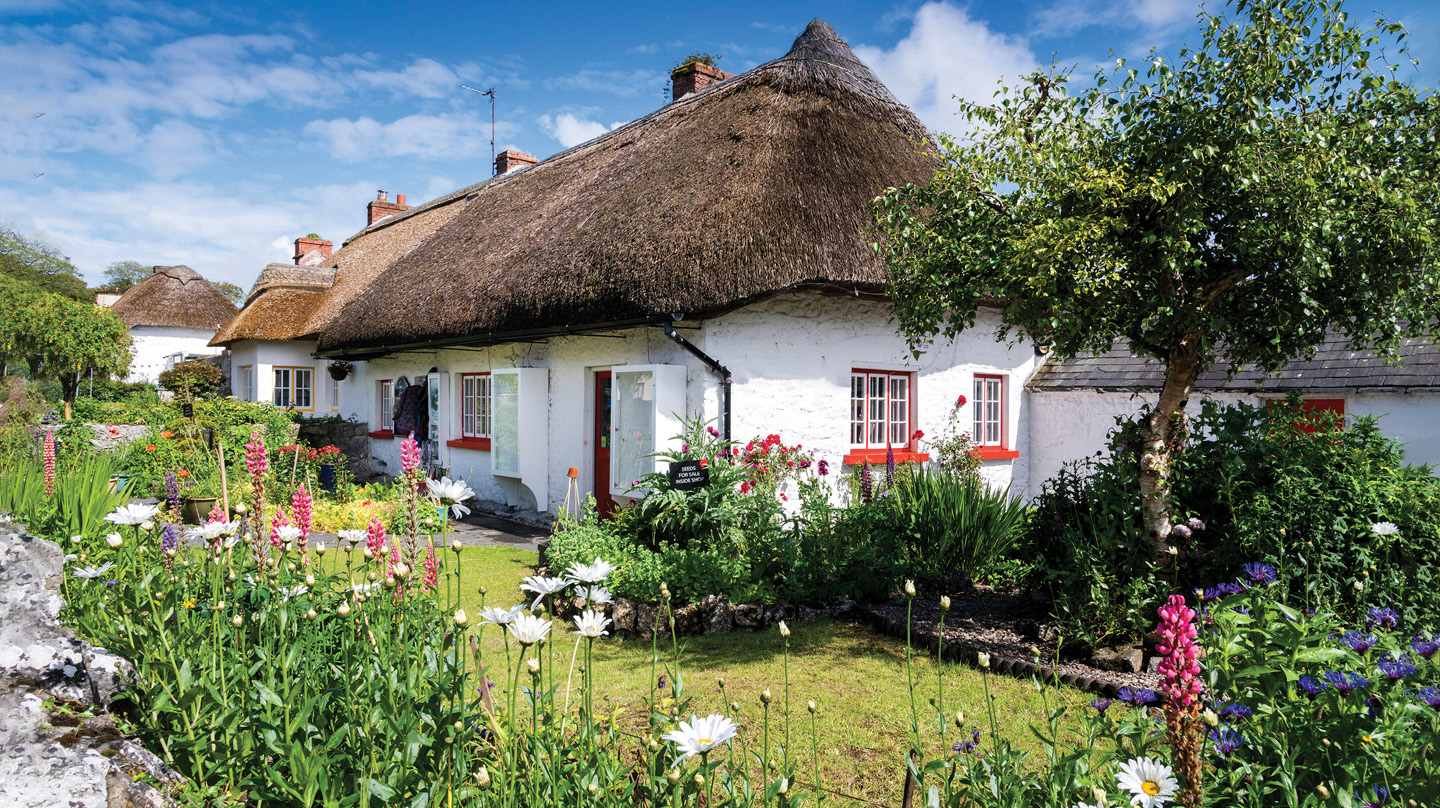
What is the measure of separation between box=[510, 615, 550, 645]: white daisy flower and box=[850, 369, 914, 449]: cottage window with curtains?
6.75m

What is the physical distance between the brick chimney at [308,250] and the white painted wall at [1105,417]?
60.8 ft

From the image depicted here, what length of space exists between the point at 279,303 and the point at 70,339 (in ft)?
16.0

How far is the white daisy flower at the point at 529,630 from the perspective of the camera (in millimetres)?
1634

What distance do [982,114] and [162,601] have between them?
15.4 ft

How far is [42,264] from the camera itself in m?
35.7

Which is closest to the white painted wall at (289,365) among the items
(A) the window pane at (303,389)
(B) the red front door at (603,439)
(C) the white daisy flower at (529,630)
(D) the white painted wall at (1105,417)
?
(A) the window pane at (303,389)

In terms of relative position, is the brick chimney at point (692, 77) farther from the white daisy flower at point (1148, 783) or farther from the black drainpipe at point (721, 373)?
the white daisy flower at point (1148, 783)

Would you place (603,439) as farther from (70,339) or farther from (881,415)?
(70,339)

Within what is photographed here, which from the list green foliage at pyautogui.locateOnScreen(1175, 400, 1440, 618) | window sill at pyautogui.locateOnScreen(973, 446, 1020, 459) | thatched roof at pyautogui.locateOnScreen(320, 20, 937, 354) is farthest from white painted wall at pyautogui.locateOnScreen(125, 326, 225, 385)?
green foliage at pyautogui.locateOnScreen(1175, 400, 1440, 618)

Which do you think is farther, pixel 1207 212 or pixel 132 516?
pixel 1207 212

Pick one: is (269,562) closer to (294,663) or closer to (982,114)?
(294,663)

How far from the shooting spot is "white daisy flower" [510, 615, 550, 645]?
1634 mm

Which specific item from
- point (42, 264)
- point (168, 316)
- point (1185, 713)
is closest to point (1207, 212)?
point (1185, 713)

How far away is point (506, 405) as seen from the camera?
934 centimetres
